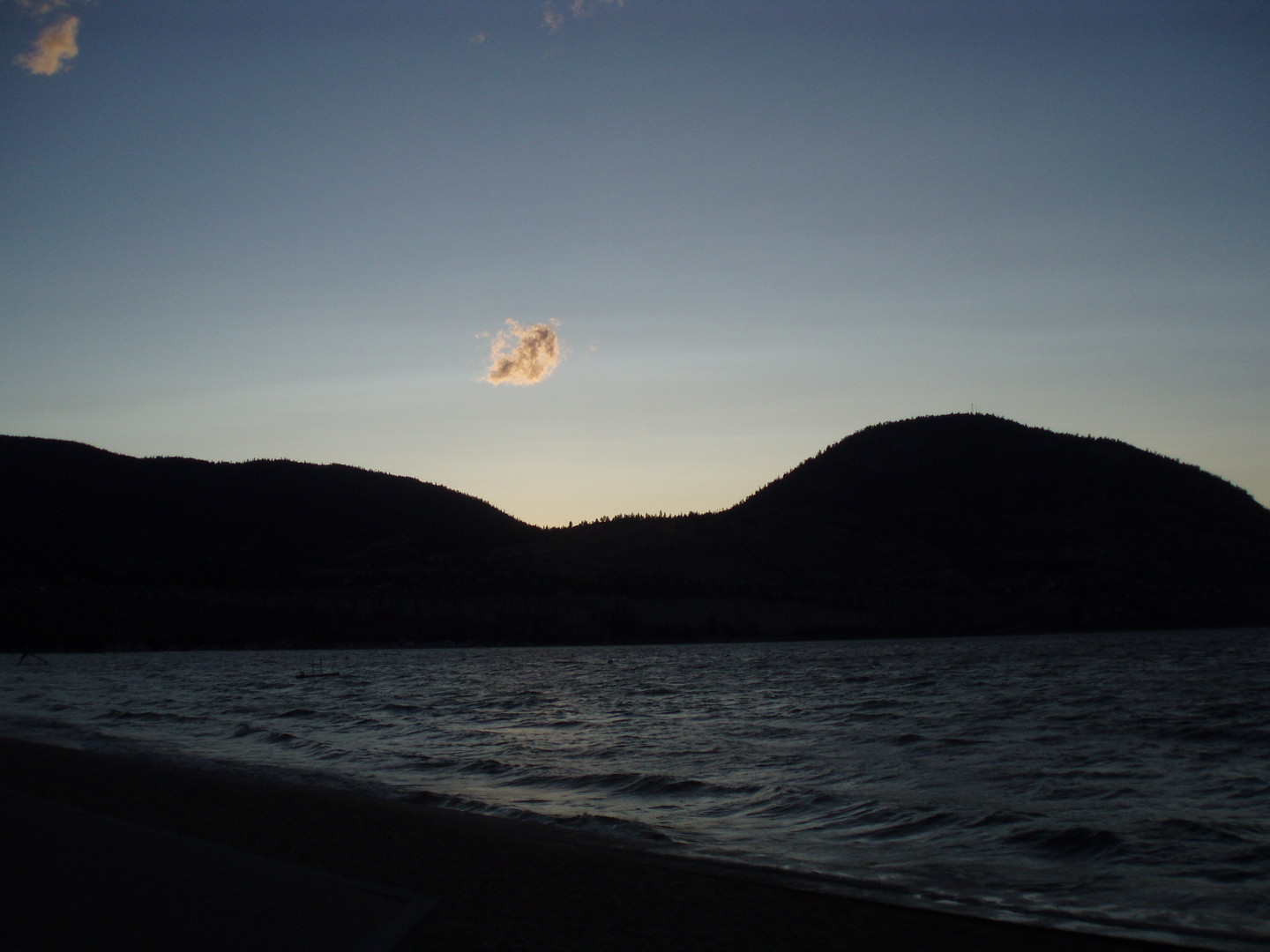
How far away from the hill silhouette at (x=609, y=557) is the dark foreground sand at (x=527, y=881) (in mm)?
106218

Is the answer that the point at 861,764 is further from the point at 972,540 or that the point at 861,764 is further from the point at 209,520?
the point at 972,540

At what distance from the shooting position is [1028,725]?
86.3 feet

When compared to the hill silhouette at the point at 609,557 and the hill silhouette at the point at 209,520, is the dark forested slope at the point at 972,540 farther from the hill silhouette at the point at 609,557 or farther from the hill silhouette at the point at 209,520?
the hill silhouette at the point at 209,520

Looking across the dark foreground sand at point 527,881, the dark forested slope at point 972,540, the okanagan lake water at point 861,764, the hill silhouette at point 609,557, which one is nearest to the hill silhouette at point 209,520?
the hill silhouette at point 609,557

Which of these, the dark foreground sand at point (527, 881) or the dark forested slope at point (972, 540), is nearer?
the dark foreground sand at point (527, 881)

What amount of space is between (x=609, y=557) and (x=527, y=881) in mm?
138143

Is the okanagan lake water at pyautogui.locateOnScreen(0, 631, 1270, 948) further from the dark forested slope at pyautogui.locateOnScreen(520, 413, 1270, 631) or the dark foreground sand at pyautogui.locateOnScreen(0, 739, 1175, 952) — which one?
the dark forested slope at pyautogui.locateOnScreen(520, 413, 1270, 631)

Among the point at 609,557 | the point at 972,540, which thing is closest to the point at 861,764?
the point at 609,557

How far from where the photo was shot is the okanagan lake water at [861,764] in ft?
37.0

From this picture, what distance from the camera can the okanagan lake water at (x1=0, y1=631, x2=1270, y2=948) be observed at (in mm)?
11281

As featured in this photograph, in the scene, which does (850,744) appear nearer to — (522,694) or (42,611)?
(522,694)

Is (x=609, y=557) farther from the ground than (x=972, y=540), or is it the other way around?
(x=972, y=540)

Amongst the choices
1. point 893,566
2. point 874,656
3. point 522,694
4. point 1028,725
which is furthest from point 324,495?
point 1028,725

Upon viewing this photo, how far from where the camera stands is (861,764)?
20.1 meters
